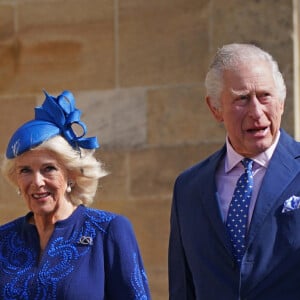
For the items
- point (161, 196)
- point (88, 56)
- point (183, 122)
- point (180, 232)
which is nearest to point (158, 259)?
point (161, 196)

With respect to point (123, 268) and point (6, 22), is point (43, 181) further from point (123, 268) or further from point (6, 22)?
point (6, 22)

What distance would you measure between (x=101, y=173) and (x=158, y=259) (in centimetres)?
156

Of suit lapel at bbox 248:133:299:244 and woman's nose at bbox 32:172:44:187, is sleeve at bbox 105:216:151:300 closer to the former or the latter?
woman's nose at bbox 32:172:44:187

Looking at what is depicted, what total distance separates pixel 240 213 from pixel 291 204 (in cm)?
20

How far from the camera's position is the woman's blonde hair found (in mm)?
4973

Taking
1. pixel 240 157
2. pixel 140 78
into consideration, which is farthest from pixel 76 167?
pixel 140 78

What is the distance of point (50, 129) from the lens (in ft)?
16.5

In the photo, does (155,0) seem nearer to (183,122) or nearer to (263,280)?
(183,122)

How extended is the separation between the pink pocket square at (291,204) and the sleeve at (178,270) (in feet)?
1.64

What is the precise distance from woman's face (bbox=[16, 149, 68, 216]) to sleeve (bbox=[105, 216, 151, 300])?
0.26 metres

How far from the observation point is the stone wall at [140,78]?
652 centimetres

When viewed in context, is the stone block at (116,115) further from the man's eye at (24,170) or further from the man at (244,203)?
the man at (244,203)

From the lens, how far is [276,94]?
14.9 feet

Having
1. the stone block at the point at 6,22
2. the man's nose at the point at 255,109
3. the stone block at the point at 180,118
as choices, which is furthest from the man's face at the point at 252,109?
the stone block at the point at 6,22
